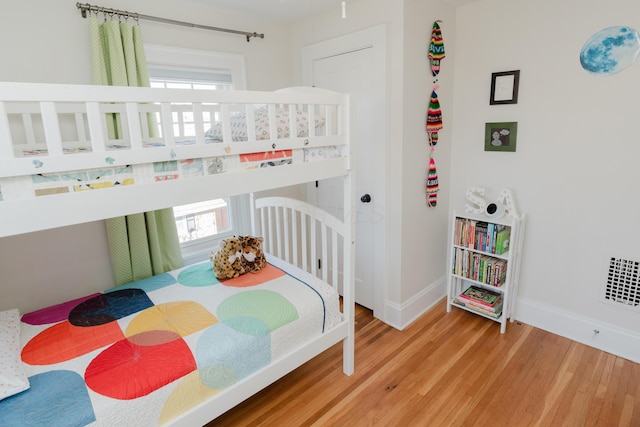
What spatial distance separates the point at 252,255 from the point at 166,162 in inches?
43.5

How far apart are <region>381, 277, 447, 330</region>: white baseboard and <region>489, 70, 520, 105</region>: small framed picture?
59.4 inches

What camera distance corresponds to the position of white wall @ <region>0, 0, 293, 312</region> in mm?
1862

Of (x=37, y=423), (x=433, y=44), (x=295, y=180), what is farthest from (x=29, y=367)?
(x=433, y=44)

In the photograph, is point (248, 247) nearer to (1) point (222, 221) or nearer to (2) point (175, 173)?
(1) point (222, 221)

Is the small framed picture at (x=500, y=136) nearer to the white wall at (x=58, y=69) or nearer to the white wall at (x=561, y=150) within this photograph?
the white wall at (x=561, y=150)

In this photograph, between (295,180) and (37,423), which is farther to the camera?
(295,180)

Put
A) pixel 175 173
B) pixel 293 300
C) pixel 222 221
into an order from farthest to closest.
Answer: pixel 222 221 < pixel 293 300 < pixel 175 173

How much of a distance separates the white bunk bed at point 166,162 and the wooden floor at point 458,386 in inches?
9.7

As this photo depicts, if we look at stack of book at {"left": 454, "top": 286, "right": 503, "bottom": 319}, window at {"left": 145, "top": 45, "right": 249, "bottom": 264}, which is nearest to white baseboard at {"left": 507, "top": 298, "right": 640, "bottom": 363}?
stack of book at {"left": 454, "top": 286, "right": 503, "bottom": 319}

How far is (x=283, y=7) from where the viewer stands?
255 cm

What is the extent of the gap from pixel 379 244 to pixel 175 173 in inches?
68.3

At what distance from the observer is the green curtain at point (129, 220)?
6.68 feet

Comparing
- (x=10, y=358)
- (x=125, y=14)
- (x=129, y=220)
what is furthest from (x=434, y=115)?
(x=10, y=358)

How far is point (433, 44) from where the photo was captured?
8.09 ft
